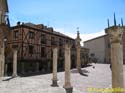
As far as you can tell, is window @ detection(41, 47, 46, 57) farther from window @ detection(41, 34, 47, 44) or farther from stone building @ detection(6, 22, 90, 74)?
window @ detection(41, 34, 47, 44)

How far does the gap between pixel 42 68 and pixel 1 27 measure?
24061mm

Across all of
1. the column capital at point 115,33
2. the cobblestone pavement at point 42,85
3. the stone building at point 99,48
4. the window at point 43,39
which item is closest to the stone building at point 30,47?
the window at point 43,39

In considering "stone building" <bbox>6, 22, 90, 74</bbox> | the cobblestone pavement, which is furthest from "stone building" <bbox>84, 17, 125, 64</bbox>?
the cobblestone pavement

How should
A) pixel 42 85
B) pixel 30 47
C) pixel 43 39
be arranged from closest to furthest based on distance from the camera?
pixel 42 85
pixel 30 47
pixel 43 39

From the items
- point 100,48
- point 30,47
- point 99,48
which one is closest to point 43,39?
point 30,47

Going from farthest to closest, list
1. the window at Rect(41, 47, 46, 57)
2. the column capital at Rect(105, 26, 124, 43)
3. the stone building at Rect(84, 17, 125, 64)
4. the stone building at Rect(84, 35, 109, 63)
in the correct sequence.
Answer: the stone building at Rect(84, 35, 109, 63) < the stone building at Rect(84, 17, 125, 64) < the window at Rect(41, 47, 46, 57) < the column capital at Rect(105, 26, 124, 43)

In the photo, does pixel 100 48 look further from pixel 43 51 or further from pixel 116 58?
pixel 116 58

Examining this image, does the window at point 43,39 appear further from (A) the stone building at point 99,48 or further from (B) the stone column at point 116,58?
(B) the stone column at point 116,58

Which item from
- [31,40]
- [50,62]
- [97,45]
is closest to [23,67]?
[31,40]

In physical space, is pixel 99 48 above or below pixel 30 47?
above

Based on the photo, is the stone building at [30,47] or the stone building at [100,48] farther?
the stone building at [100,48]

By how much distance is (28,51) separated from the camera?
3403 cm

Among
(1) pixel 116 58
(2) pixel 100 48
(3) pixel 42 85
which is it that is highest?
(2) pixel 100 48

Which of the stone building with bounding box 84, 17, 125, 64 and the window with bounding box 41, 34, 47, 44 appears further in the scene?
the stone building with bounding box 84, 17, 125, 64
